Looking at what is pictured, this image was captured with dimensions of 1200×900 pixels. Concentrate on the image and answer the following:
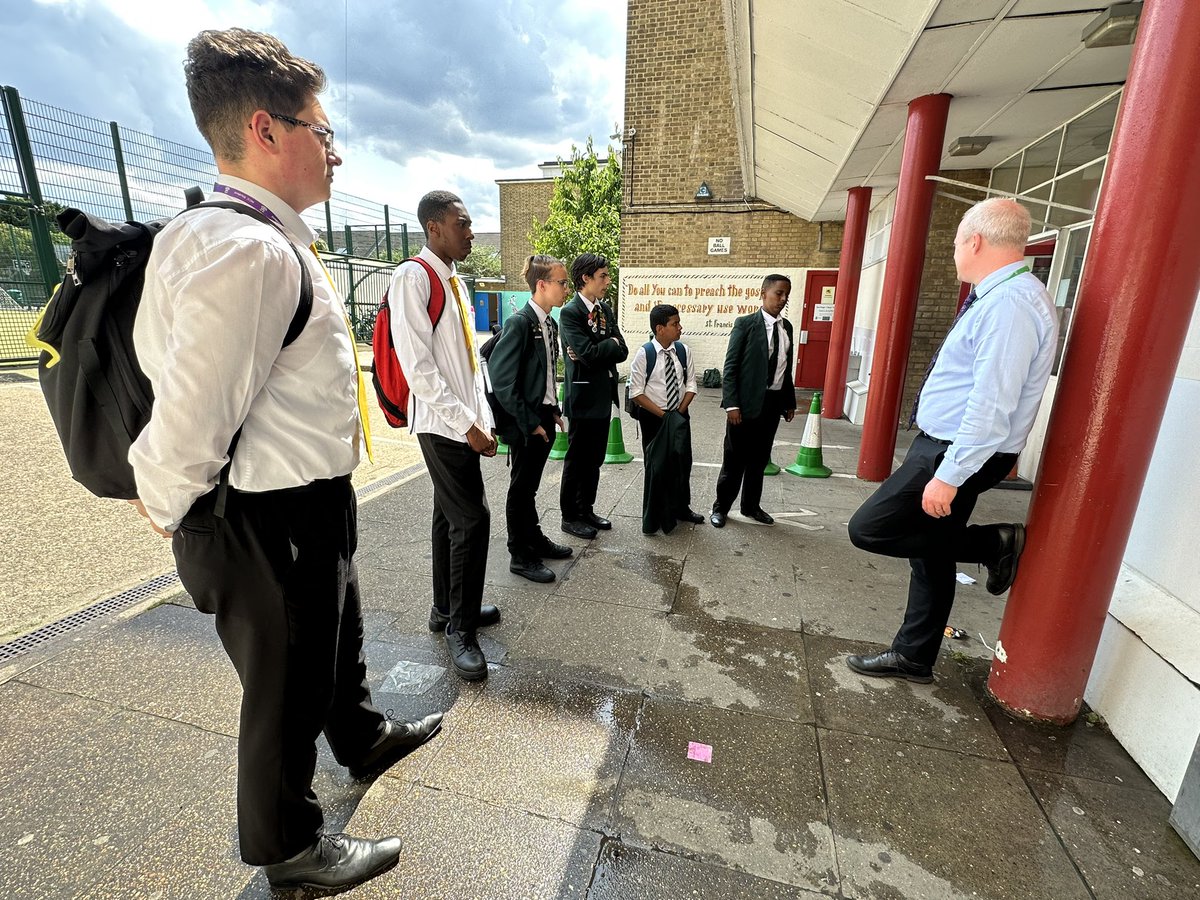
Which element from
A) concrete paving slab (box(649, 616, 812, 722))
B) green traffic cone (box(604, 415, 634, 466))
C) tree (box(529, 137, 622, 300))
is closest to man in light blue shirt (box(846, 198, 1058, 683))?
concrete paving slab (box(649, 616, 812, 722))

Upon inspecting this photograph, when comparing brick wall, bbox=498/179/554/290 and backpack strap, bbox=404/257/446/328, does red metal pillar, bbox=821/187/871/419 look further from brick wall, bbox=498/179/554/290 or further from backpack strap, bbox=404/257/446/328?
brick wall, bbox=498/179/554/290

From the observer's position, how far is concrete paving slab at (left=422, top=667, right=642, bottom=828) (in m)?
1.98

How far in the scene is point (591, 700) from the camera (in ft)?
8.20

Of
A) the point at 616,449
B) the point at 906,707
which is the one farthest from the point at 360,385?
the point at 616,449

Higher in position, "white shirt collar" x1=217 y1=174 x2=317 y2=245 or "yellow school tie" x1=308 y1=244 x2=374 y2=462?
"white shirt collar" x1=217 y1=174 x2=317 y2=245

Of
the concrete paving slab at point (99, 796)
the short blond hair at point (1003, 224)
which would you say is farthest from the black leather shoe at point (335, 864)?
the short blond hair at point (1003, 224)

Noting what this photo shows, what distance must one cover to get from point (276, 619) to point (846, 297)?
9419mm

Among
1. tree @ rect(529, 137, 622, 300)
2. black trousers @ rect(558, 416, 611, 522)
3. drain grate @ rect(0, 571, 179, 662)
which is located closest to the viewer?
drain grate @ rect(0, 571, 179, 662)

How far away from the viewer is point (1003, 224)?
7.30 feet

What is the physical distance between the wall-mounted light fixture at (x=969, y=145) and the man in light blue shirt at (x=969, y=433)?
5192 mm

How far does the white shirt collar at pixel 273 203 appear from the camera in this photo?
4.58 feet

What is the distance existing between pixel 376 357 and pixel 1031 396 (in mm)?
2632

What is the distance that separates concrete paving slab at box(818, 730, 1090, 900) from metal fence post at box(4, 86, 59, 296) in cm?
1193

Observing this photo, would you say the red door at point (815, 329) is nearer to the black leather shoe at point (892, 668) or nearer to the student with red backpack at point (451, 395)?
the black leather shoe at point (892, 668)
